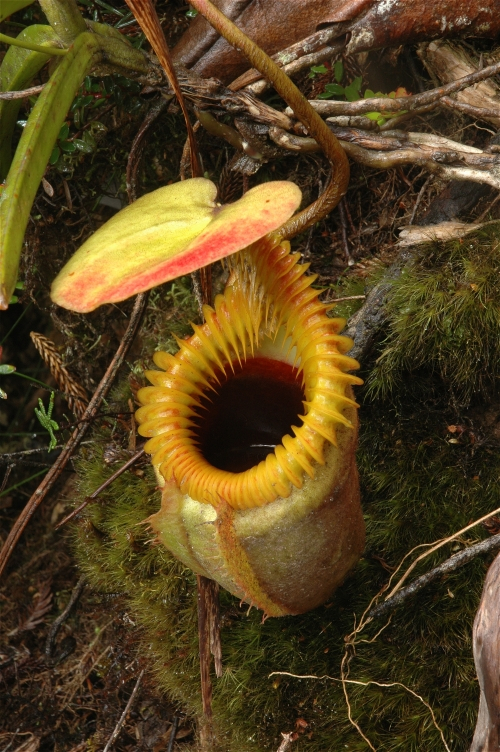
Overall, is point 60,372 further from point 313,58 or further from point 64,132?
point 313,58

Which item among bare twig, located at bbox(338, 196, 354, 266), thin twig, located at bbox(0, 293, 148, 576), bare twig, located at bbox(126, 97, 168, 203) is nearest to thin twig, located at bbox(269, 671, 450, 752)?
thin twig, located at bbox(0, 293, 148, 576)

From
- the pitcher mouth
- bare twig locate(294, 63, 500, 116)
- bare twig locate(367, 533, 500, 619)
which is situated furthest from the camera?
bare twig locate(294, 63, 500, 116)

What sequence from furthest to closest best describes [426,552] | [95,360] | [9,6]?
[95,360]
[426,552]
[9,6]

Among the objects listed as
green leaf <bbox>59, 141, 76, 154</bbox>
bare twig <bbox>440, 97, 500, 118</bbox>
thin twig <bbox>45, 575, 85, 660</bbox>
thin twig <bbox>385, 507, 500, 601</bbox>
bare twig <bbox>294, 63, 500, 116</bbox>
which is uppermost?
green leaf <bbox>59, 141, 76, 154</bbox>

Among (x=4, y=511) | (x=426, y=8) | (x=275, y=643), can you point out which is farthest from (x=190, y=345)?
(x=4, y=511)

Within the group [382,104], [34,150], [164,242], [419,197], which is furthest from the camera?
[419,197]

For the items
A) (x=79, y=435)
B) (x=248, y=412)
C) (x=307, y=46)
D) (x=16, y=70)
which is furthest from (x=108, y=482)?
(x=307, y=46)

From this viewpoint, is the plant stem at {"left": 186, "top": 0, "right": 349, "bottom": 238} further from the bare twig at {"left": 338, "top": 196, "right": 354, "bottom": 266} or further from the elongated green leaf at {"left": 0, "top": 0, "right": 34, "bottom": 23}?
the elongated green leaf at {"left": 0, "top": 0, "right": 34, "bottom": 23}
